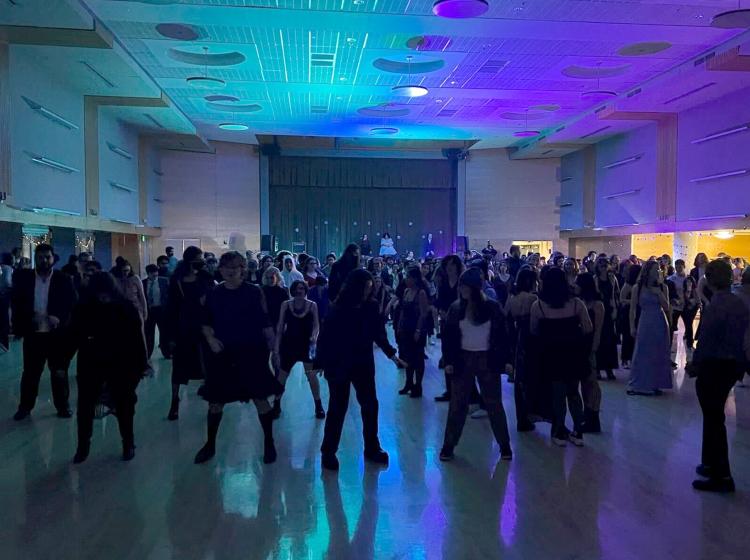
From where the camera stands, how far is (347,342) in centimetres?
411

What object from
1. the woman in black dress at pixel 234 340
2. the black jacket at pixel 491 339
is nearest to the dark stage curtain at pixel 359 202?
the woman in black dress at pixel 234 340

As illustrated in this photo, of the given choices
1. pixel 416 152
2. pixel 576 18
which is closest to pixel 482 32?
pixel 576 18

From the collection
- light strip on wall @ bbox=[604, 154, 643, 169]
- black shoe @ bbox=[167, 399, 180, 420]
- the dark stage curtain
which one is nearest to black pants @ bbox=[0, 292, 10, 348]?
black shoe @ bbox=[167, 399, 180, 420]

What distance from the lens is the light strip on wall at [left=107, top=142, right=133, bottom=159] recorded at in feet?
52.1

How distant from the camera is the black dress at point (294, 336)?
5.32m

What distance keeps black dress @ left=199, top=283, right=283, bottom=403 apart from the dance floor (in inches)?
22.5

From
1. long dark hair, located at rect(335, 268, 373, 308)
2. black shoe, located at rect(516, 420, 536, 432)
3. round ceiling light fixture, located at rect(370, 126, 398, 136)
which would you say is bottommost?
black shoe, located at rect(516, 420, 536, 432)

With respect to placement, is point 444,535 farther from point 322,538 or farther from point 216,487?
point 216,487

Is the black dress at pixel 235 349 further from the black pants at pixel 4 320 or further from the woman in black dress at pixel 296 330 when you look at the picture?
the black pants at pixel 4 320

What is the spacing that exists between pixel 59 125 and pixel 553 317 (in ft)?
39.9

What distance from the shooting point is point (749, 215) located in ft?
43.4

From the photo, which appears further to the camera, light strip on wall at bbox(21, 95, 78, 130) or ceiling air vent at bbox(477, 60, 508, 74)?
ceiling air vent at bbox(477, 60, 508, 74)

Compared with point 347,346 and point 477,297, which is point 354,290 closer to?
point 347,346

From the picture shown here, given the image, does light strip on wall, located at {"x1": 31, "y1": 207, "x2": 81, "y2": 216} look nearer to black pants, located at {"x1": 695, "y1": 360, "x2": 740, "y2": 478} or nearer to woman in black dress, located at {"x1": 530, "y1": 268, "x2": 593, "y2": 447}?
woman in black dress, located at {"x1": 530, "y1": 268, "x2": 593, "y2": 447}
